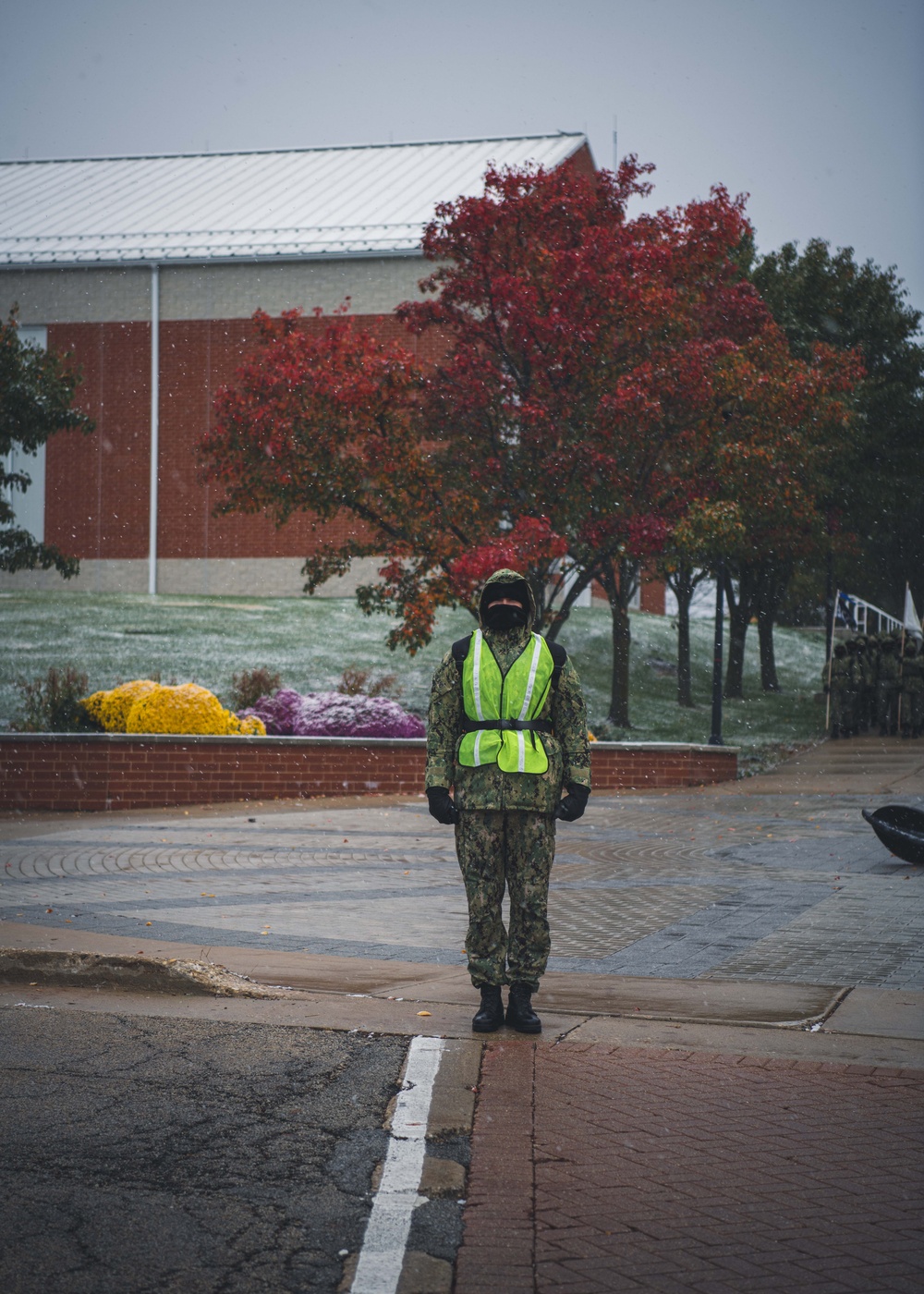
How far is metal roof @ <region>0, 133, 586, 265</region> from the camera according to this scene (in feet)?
98.2

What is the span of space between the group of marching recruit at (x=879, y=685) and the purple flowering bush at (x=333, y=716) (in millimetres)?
10318

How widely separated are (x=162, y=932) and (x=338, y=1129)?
3.51 metres

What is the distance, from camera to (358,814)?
47.7ft

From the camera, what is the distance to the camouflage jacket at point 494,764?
18.4 feet

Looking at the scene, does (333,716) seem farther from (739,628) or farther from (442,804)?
(739,628)

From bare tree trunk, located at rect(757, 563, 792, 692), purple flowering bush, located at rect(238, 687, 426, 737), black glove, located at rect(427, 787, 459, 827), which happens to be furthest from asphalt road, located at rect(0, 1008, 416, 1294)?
bare tree trunk, located at rect(757, 563, 792, 692)

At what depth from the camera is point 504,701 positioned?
18.5 feet

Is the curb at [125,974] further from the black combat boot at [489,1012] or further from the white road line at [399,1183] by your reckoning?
the white road line at [399,1183]

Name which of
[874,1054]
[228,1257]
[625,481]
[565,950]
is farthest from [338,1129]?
[625,481]

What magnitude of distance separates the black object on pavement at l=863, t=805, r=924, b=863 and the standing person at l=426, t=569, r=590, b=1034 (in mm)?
5498

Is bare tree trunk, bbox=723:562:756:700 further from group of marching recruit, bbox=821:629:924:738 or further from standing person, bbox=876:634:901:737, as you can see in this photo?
standing person, bbox=876:634:901:737

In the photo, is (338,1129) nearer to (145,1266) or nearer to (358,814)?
(145,1266)

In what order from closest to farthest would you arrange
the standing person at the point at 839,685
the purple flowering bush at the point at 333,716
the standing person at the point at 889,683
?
the purple flowering bush at the point at 333,716
the standing person at the point at 839,685
the standing person at the point at 889,683

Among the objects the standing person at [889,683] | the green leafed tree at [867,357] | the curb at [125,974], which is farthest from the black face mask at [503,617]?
the green leafed tree at [867,357]
